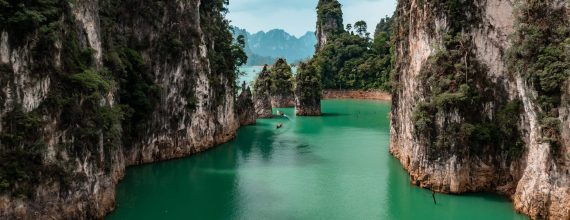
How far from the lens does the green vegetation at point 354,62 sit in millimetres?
80125

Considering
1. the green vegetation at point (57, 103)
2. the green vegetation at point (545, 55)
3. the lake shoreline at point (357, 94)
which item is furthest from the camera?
the lake shoreline at point (357, 94)

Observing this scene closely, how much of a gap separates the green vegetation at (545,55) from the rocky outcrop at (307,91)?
42248 mm

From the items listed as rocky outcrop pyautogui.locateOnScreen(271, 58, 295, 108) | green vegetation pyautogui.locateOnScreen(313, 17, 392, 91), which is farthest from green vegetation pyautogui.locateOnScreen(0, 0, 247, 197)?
green vegetation pyautogui.locateOnScreen(313, 17, 392, 91)

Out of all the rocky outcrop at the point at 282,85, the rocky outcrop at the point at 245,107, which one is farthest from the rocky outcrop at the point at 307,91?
the rocky outcrop at the point at 245,107

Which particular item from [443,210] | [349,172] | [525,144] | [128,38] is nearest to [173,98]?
[128,38]

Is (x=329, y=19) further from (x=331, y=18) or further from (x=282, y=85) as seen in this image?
(x=282, y=85)

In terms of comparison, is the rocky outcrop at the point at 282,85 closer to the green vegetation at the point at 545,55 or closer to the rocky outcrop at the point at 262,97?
the rocky outcrop at the point at 262,97

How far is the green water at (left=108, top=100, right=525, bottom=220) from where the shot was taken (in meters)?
20.4

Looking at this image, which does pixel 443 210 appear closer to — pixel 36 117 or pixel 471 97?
pixel 471 97

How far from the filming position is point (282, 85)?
6875cm

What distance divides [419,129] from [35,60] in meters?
15.7

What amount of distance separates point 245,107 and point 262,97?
26.1 feet

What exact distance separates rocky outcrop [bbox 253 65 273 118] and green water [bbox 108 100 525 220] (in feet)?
57.8

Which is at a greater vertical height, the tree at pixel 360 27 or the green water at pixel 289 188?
the tree at pixel 360 27
